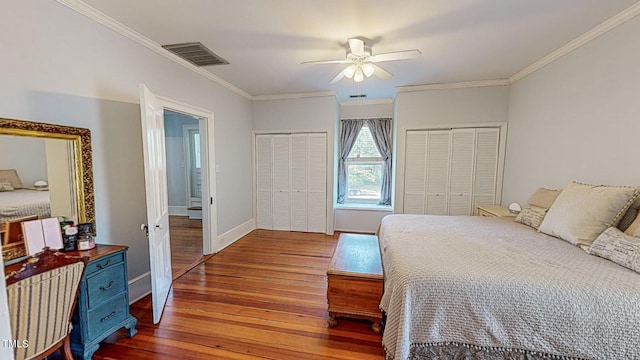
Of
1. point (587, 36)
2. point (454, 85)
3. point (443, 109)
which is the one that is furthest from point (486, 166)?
point (587, 36)

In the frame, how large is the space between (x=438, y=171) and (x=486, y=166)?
27.9 inches

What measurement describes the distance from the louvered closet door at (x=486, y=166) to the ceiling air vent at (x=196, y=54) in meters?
3.91

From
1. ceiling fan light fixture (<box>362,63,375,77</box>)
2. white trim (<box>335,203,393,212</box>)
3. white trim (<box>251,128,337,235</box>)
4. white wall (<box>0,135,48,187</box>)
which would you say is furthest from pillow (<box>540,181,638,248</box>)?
white wall (<box>0,135,48,187</box>)

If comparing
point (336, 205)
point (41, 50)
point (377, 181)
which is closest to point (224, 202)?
point (336, 205)

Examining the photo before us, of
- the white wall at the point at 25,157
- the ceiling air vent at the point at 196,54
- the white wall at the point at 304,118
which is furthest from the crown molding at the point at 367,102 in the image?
the white wall at the point at 25,157

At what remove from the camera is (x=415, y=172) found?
4.32 m

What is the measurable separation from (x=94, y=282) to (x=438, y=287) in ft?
7.51

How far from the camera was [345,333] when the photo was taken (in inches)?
81.7

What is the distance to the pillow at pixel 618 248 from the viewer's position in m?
1.55

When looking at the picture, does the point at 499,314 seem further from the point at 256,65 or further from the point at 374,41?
the point at 256,65

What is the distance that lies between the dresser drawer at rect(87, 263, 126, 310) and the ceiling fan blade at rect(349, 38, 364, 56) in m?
2.73

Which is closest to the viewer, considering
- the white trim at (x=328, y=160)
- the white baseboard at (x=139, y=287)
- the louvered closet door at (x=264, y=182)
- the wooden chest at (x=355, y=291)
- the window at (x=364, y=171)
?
the wooden chest at (x=355, y=291)

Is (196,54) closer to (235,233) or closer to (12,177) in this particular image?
(12,177)

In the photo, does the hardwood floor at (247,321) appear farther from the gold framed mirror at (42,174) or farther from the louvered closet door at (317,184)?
the louvered closet door at (317,184)
